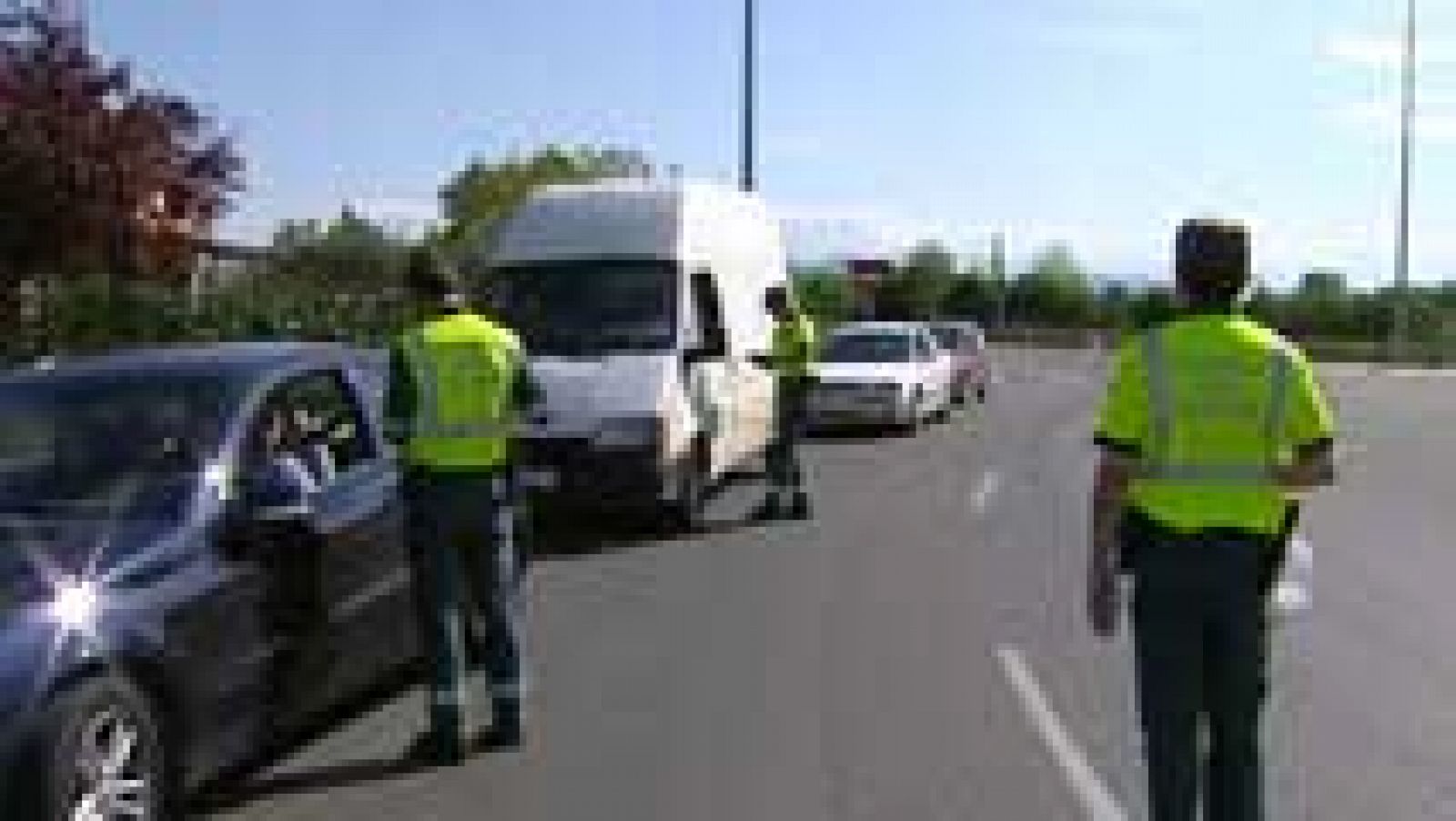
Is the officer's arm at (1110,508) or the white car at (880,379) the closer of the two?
the officer's arm at (1110,508)

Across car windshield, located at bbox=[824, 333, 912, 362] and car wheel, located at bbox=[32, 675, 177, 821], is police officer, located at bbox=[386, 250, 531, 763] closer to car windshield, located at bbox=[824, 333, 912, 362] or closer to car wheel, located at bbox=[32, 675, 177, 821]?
car wheel, located at bbox=[32, 675, 177, 821]

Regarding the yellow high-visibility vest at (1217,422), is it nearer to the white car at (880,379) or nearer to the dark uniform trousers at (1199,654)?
the dark uniform trousers at (1199,654)

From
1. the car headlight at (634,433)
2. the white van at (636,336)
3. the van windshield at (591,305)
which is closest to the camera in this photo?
the car headlight at (634,433)

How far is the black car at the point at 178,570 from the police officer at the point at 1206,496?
2.80 metres

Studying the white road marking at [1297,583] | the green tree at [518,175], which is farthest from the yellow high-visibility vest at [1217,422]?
the green tree at [518,175]

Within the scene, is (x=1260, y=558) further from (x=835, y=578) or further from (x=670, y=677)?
(x=835, y=578)

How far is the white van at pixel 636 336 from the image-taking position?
57.1ft

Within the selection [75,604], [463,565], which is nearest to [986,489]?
[463,565]

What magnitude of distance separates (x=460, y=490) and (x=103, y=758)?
2.52m

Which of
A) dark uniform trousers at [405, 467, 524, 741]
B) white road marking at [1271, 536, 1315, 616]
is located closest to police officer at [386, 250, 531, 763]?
dark uniform trousers at [405, 467, 524, 741]

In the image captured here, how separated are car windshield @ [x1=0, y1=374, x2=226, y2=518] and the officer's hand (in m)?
3.06

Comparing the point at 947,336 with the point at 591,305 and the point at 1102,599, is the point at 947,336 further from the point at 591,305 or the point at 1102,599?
the point at 1102,599

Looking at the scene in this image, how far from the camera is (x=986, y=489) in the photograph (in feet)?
73.7

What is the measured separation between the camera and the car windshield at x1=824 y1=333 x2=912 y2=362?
109 feet
